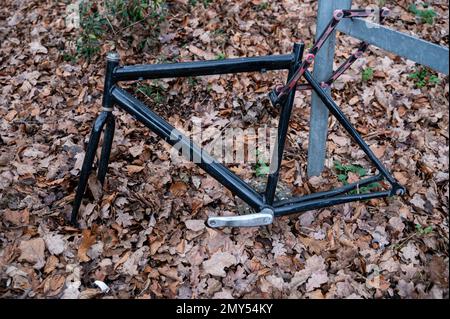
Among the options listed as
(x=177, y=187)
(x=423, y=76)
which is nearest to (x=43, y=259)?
(x=177, y=187)

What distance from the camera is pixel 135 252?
117 inches

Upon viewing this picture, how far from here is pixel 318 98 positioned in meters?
2.98

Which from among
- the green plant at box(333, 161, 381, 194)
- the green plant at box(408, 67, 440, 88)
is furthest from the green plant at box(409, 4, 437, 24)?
the green plant at box(333, 161, 381, 194)

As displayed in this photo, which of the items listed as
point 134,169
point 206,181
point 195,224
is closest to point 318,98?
point 206,181

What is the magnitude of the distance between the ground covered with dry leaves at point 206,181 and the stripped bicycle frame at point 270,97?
332mm

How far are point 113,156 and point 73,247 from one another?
0.91m

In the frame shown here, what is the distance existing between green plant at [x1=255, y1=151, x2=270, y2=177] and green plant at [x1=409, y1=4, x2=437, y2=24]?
273 centimetres

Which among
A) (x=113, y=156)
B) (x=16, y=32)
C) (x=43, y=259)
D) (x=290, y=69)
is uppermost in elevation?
(x=290, y=69)

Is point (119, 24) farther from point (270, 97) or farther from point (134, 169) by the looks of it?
point (270, 97)

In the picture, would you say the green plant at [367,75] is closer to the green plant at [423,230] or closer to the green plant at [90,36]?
the green plant at [423,230]

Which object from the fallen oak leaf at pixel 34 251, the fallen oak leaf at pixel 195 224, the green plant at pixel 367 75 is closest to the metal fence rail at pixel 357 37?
the fallen oak leaf at pixel 195 224

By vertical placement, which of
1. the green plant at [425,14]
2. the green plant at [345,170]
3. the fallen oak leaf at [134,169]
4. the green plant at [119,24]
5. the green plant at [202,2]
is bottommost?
the fallen oak leaf at [134,169]

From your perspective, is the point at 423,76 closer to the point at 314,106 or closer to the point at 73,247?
the point at 314,106

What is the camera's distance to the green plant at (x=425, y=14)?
15.5 ft
